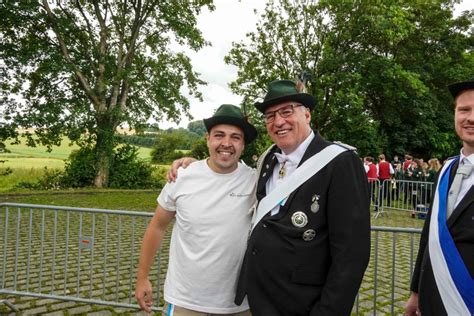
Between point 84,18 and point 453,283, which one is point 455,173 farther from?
point 84,18

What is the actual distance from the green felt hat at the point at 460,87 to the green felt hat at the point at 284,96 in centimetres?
77

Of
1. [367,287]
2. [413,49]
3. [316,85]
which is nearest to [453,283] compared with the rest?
[367,287]

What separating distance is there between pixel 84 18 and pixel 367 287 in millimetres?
20356

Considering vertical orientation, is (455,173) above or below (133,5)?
below

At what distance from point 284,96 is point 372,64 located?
2342 cm

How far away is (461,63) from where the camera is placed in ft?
98.7

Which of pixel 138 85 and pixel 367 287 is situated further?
pixel 138 85

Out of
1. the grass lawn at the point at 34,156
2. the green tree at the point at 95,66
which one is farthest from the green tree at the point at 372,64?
the grass lawn at the point at 34,156

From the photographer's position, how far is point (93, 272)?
236 inches

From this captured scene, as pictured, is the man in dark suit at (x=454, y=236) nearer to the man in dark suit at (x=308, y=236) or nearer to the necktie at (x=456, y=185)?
the necktie at (x=456, y=185)

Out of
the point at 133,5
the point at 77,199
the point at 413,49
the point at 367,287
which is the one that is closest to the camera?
the point at 367,287

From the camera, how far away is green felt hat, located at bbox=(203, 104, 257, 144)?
257cm

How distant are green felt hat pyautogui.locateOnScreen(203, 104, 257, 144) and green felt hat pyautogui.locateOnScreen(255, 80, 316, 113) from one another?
0.87 feet

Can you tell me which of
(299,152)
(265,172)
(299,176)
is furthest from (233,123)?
(299,176)
